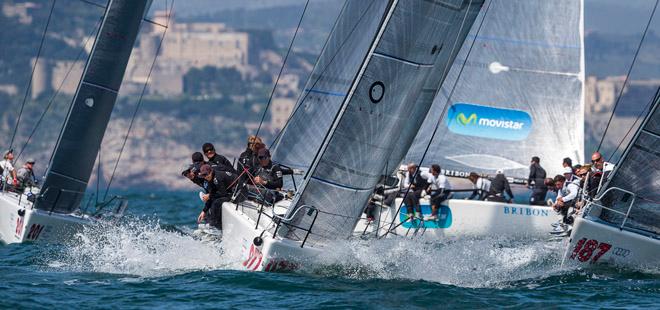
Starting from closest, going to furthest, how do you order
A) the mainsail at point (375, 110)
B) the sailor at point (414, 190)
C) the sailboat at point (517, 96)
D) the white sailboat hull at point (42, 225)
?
the mainsail at point (375, 110) < the white sailboat hull at point (42, 225) < the sailor at point (414, 190) < the sailboat at point (517, 96)

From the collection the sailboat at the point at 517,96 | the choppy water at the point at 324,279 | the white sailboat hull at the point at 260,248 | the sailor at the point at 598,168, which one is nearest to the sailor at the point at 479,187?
the sailboat at the point at 517,96

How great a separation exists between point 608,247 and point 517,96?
607cm

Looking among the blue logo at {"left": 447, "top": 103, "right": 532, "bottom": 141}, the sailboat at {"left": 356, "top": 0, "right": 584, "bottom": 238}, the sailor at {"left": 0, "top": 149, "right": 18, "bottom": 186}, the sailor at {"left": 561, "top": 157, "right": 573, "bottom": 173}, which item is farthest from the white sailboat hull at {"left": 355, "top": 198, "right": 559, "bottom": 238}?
the sailor at {"left": 0, "top": 149, "right": 18, "bottom": 186}

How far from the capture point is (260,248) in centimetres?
1091

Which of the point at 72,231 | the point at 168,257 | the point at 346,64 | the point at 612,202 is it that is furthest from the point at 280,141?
the point at 612,202

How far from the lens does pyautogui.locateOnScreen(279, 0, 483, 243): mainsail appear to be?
10.7 m

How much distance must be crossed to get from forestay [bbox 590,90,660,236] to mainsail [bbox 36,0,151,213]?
6075mm

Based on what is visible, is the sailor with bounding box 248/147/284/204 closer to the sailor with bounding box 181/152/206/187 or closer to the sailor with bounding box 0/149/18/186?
the sailor with bounding box 181/152/206/187

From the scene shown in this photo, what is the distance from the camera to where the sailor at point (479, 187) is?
16828 millimetres

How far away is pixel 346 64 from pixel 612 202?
3.91m

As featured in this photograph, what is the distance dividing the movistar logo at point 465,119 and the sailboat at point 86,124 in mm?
4901

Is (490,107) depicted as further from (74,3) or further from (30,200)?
(74,3)

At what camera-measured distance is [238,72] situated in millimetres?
176500

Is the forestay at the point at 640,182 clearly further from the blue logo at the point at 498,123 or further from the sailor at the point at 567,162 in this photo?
the blue logo at the point at 498,123
